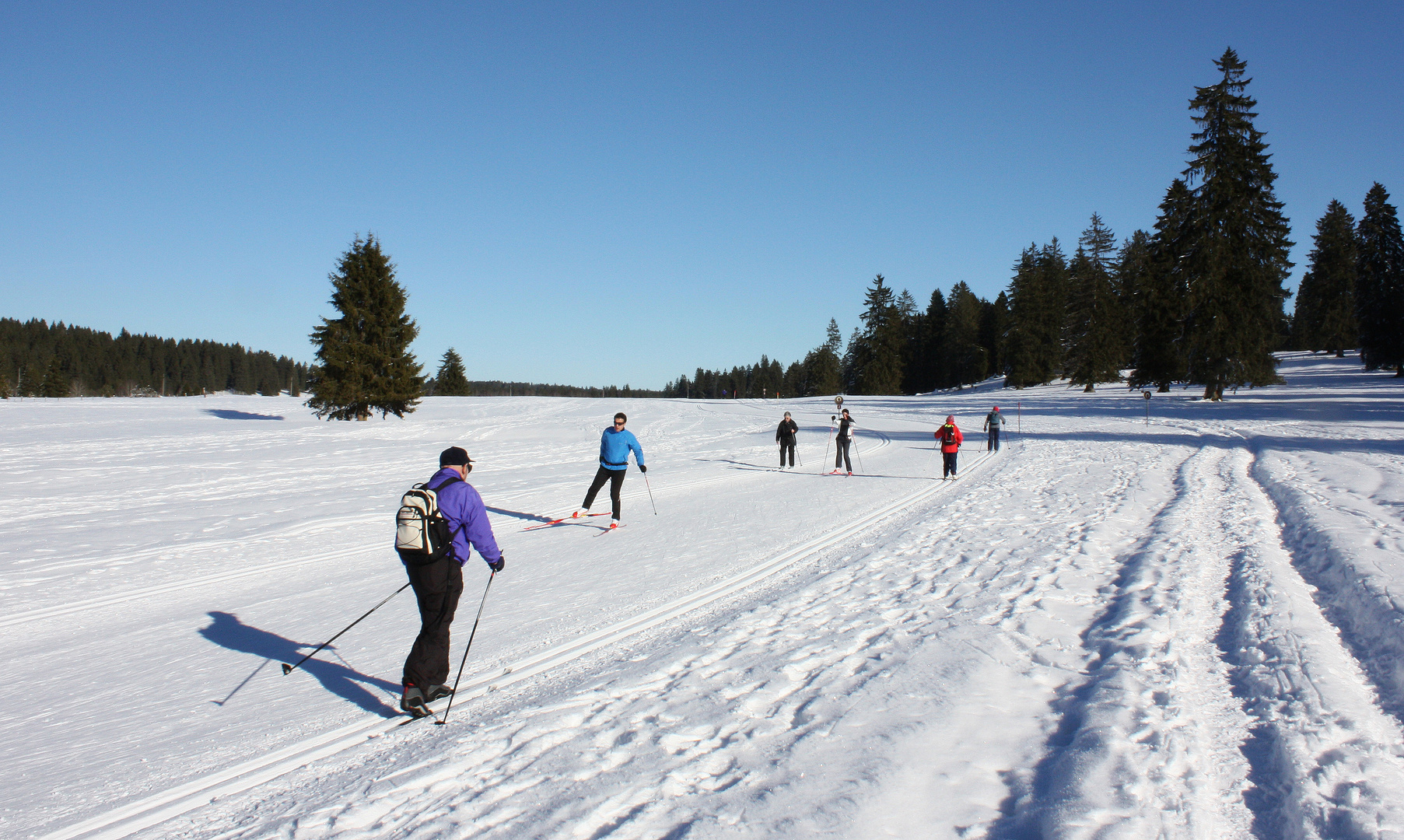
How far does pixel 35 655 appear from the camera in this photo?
6.50 meters

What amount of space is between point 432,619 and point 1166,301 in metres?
43.6

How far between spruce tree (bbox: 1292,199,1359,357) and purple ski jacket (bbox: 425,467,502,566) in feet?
255

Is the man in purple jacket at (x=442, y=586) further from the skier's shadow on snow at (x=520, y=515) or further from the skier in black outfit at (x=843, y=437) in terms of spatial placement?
the skier in black outfit at (x=843, y=437)

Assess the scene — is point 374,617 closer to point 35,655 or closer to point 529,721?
point 35,655

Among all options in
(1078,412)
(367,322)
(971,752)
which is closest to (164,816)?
(971,752)

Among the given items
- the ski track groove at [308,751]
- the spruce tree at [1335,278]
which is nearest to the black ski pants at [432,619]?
the ski track groove at [308,751]

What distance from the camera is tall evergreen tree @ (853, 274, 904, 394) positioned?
89188mm

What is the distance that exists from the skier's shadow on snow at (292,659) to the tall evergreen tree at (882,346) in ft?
283

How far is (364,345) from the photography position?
33.8 metres

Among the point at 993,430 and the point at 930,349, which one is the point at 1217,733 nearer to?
the point at 993,430

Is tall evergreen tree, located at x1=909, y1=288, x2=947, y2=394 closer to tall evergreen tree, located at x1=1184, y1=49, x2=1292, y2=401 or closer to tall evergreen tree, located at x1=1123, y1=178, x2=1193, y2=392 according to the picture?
tall evergreen tree, located at x1=1123, y1=178, x2=1193, y2=392

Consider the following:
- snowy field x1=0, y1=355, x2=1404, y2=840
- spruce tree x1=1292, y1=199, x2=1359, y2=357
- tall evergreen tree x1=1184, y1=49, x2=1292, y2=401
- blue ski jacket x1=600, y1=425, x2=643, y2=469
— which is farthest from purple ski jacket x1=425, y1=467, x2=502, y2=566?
spruce tree x1=1292, y1=199, x2=1359, y2=357

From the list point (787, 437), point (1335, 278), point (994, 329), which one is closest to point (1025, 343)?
point (994, 329)

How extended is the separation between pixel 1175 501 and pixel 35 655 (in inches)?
608
